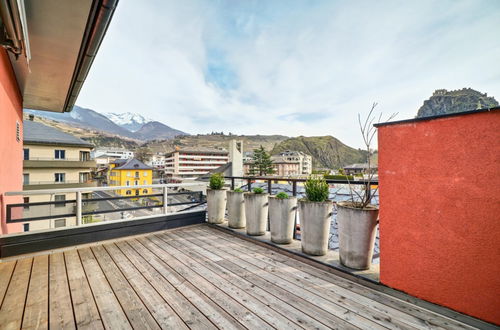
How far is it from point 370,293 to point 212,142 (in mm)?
123384

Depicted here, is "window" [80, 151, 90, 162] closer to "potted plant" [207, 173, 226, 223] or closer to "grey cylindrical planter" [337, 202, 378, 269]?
"potted plant" [207, 173, 226, 223]

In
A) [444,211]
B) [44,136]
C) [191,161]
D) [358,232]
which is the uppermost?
[44,136]

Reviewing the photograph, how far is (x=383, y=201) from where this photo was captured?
75.4 inches

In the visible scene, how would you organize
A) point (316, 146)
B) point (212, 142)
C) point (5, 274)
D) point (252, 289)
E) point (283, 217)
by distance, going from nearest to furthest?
point (252, 289), point (5, 274), point (283, 217), point (316, 146), point (212, 142)

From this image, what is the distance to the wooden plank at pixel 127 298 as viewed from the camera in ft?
4.68

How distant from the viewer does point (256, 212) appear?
126 inches

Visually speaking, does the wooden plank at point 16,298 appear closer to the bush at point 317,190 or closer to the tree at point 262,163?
the bush at point 317,190

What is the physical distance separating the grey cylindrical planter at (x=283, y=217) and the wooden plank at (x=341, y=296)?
392 mm

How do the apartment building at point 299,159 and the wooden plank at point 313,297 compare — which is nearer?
the wooden plank at point 313,297

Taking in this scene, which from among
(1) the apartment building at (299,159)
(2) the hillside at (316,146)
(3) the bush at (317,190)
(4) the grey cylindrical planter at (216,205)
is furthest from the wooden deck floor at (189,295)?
(2) the hillside at (316,146)

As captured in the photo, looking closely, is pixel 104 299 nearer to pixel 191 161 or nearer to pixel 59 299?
pixel 59 299

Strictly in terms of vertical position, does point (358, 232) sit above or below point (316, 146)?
below

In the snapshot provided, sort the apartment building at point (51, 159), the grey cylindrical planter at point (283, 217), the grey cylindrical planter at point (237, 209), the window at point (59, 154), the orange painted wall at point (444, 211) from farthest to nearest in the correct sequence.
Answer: the window at point (59, 154) → the apartment building at point (51, 159) → the grey cylindrical planter at point (237, 209) → the grey cylindrical planter at point (283, 217) → the orange painted wall at point (444, 211)

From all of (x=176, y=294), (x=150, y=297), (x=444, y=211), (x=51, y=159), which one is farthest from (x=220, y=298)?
(x=51, y=159)
